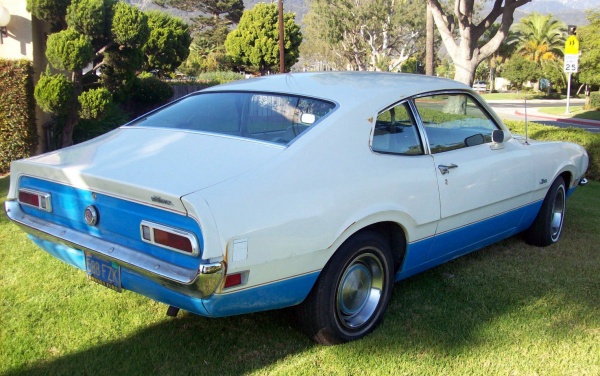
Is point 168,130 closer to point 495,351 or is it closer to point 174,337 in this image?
point 174,337

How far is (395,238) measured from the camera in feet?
12.0

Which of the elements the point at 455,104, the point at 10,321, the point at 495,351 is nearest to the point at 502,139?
the point at 455,104

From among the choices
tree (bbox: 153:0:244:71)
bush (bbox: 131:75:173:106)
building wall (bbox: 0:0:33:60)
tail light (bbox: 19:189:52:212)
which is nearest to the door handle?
tail light (bbox: 19:189:52:212)

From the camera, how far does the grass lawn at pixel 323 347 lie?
3.18 m

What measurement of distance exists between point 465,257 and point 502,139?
1176mm

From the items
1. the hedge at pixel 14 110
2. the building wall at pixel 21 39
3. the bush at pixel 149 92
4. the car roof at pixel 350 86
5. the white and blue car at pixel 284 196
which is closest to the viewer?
the white and blue car at pixel 284 196

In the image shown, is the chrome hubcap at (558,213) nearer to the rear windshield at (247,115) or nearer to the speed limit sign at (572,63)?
the rear windshield at (247,115)

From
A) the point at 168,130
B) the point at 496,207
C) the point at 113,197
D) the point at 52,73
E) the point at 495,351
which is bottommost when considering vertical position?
the point at 495,351

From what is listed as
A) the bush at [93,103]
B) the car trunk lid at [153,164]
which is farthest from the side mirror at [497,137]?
the bush at [93,103]

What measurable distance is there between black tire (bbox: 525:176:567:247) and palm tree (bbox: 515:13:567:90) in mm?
49139

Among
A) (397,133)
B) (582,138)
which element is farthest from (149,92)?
(397,133)

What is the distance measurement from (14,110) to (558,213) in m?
8.36

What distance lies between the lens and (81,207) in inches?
126

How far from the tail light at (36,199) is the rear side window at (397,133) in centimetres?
203
